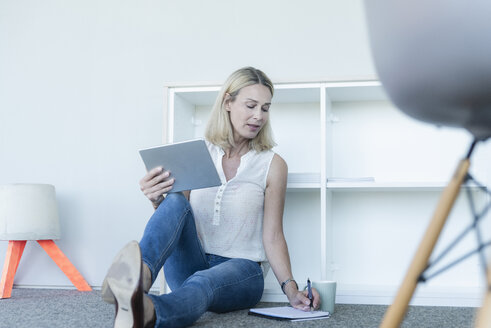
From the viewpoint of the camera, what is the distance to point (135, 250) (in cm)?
133

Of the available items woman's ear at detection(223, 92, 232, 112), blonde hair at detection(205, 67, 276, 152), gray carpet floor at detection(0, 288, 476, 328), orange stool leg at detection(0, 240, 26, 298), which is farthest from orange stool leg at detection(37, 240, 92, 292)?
woman's ear at detection(223, 92, 232, 112)

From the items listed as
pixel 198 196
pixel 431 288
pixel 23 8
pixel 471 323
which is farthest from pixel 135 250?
pixel 23 8

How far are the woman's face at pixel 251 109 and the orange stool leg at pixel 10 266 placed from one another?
3.97 feet

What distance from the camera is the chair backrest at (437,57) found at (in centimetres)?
67

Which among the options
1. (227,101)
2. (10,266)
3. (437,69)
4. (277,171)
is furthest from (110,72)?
(437,69)

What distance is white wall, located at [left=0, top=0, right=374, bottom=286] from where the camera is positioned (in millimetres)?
2777

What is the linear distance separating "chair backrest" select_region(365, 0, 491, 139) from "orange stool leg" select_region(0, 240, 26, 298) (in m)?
2.17

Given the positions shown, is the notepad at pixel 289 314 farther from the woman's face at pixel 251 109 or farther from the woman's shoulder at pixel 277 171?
the woman's face at pixel 251 109

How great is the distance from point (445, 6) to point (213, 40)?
7.44 feet

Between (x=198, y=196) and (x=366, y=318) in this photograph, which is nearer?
(x=366, y=318)

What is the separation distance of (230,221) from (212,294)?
461 millimetres

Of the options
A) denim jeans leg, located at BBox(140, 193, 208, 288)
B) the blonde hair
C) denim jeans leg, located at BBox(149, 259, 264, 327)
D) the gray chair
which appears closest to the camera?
the gray chair

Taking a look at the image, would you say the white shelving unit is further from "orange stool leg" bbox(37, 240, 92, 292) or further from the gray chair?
the gray chair

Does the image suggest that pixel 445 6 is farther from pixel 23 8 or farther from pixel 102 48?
pixel 23 8
